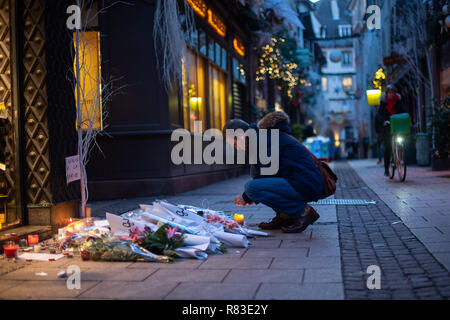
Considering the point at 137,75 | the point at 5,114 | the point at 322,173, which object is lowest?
the point at 322,173

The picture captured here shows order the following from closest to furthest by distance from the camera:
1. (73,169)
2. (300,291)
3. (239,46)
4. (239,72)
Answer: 1. (300,291)
2. (73,169)
3. (239,72)
4. (239,46)

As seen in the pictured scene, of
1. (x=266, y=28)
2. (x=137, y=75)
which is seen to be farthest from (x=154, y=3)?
(x=266, y=28)

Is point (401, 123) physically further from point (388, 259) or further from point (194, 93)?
point (388, 259)

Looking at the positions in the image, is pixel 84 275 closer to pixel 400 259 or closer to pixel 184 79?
pixel 400 259

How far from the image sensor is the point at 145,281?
12.4 ft

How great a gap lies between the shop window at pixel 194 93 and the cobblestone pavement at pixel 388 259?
5534 millimetres

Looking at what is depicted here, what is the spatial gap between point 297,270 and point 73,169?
10.5ft

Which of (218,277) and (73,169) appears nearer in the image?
(218,277)

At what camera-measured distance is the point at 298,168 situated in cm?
562

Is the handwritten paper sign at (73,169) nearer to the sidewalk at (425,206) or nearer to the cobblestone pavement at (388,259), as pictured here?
the cobblestone pavement at (388,259)

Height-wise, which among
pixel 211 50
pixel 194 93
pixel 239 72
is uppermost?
pixel 211 50

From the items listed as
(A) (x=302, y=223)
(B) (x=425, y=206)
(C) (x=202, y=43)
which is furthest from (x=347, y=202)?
(C) (x=202, y=43)

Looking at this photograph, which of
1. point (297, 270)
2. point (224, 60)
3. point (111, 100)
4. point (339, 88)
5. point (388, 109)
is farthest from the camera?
point (339, 88)

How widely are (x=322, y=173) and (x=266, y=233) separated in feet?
2.82
